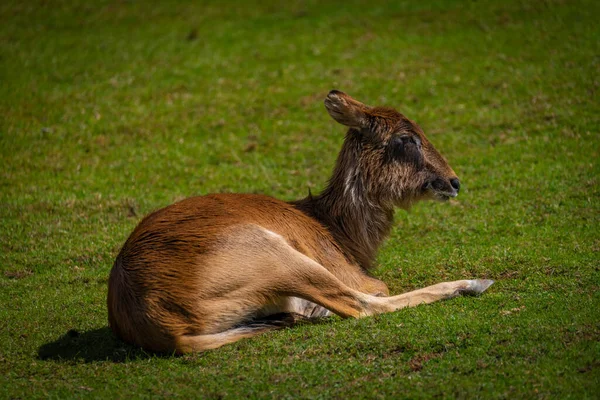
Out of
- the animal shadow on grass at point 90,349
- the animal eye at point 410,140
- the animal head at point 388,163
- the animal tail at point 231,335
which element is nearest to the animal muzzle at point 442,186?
the animal head at point 388,163

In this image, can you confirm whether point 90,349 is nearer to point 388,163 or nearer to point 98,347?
point 98,347

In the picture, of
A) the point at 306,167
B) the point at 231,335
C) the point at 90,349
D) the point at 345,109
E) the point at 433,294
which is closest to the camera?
the point at 231,335

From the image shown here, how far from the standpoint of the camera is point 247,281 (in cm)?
681

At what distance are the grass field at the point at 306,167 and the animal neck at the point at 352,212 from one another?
572 millimetres

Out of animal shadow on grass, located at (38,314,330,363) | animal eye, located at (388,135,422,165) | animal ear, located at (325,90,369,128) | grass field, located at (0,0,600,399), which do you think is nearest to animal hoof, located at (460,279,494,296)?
grass field, located at (0,0,600,399)

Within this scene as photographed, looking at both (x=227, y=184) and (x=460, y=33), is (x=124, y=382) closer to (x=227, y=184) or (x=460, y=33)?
(x=227, y=184)

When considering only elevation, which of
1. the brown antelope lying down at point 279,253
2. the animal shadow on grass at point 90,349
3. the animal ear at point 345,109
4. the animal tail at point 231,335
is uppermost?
the animal ear at point 345,109

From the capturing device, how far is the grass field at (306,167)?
20.4 feet

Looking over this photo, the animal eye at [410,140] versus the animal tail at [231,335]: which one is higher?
the animal eye at [410,140]

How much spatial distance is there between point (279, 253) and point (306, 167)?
215 inches

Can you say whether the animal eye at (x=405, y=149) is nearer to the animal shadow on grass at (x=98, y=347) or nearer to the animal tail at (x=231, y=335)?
the animal shadow on grass at (x=98, y=347)

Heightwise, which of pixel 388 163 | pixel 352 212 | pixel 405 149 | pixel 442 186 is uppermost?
pixel 405 149

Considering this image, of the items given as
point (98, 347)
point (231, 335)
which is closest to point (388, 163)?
point (231, 335)

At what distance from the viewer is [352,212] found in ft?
27.4
